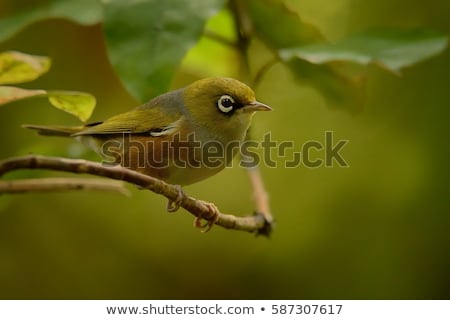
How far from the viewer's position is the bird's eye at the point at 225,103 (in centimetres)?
112

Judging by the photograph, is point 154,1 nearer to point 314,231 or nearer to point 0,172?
point 0,172

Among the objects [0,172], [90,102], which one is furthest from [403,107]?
[0,172]

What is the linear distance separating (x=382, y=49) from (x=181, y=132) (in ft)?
1.21

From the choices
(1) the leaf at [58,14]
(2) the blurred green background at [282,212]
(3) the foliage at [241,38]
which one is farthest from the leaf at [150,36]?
(2) the blurred green background at [282,212]

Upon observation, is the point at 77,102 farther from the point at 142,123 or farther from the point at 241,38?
the point at 241,38

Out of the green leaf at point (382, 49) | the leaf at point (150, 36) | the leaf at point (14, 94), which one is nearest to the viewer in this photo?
the leaf at point (14, 94)

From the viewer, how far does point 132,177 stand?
661 mm

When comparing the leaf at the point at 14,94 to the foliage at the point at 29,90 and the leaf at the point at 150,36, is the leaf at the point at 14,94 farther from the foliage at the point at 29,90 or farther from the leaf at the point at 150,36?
the leaf at the point at 150,36

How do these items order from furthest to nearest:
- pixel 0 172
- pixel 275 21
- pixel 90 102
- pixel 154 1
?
1. pixel 275 21
2. pixel 154 1
3. pixel 90 102
4. pixel 0 172

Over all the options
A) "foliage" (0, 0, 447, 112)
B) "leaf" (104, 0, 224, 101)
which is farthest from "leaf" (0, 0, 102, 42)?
"leaf" (104, 0, 224, 101)

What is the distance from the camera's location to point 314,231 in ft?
5.18

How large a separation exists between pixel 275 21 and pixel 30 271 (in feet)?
2.54

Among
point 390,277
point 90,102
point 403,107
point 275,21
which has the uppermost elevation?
point 403,107

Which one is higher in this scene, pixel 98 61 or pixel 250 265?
pixel 98 61
